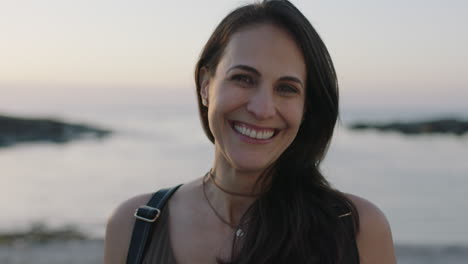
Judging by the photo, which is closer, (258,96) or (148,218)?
(258,96)

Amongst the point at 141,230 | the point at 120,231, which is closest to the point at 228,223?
the point at 141,230

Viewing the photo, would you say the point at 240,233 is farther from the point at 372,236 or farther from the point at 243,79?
the point at 243,79

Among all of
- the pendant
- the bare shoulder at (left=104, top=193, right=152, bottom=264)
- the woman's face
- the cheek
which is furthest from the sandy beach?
the cheek

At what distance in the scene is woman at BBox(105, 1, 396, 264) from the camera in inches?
106

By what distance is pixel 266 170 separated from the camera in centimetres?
301

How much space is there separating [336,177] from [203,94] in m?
16.9

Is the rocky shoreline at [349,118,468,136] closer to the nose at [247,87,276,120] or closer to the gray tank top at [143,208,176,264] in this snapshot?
the gray tank top at [143,208,176,264]

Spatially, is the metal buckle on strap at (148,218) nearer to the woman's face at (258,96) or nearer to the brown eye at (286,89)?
the woman's face at (258,96)

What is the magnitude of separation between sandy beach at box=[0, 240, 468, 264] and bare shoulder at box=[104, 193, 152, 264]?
6.67 meters

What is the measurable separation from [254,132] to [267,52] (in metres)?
0.35

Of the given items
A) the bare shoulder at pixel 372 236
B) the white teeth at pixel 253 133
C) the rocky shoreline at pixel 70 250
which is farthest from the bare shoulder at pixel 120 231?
the rocky shoreline at pixel 70 250

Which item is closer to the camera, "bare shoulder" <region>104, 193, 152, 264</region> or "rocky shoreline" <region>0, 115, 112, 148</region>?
"bare shoulder" <region>104, 193, 152, 264</region>

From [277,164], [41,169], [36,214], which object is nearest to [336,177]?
[36,214]

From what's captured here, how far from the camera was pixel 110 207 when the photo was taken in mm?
14391
